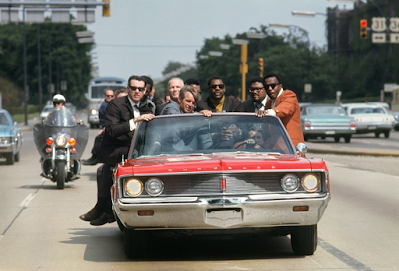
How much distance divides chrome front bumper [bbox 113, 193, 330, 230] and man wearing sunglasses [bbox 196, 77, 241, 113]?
350cm

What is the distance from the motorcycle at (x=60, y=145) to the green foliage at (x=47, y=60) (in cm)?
9274

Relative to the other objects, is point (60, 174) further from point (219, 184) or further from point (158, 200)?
point (219, 184)

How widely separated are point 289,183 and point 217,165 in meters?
0.66

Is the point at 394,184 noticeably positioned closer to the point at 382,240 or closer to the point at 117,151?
the point at 382,240

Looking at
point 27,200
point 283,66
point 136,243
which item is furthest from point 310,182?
point 283,66

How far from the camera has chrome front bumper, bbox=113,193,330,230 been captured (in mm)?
7195

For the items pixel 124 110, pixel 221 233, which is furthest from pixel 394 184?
pixel 221 233

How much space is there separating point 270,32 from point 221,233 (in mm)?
102906

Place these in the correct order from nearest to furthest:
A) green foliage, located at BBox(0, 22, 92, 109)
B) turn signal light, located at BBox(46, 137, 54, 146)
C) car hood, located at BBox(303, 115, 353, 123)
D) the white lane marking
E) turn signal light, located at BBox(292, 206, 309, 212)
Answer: turn signal light, located at BBox(292, 206, 309, 212), the white lane marking, turn signal light, located at BBox(46, 137, 54, 146), car hood, located at BBox(303, 115, 353, 123), green foliage, located at BBox(0, 22, 92, 109)

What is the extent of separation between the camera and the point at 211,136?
27.3 feet

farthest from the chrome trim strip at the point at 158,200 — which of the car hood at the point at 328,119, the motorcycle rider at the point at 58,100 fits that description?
the car hood at the point at 328,119

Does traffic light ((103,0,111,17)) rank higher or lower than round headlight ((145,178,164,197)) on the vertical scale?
higher

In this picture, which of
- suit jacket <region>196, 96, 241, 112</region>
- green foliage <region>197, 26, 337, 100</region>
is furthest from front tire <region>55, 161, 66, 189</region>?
green foliage <region>197, 26, 337, 100</region>

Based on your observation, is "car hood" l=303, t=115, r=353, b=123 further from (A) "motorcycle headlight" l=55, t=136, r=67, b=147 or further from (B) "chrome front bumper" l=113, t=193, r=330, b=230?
(B) "chrome front bumper" l=113, t=193, r=330, b=230
